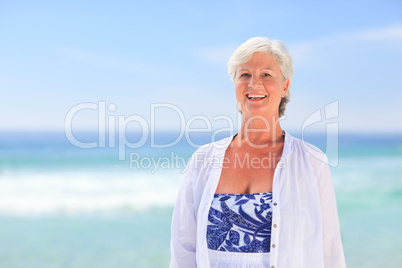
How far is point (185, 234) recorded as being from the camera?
1942mm

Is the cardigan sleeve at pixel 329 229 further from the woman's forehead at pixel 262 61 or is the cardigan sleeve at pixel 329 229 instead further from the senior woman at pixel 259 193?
the woman's forehead at pixel 262 61

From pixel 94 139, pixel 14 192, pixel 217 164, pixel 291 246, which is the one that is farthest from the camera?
pixel 94 139

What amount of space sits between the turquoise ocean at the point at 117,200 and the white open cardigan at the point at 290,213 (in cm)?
369

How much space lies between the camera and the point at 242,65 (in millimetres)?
1896

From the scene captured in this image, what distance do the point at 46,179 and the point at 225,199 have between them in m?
10.9

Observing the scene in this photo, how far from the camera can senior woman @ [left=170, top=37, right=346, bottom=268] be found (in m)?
1.73

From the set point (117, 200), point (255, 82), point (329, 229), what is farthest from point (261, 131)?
point (117, 200)

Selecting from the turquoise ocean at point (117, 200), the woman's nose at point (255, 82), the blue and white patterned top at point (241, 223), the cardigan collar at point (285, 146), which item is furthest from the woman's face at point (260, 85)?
the turquoise ocean at point (117, 200)

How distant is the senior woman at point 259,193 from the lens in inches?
67.9

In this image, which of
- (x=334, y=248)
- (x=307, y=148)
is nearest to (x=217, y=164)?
(x=307, y=148)

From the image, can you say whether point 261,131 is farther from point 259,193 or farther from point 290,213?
point 290,213

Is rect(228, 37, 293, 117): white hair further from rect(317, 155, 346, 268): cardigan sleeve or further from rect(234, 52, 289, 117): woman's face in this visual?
rect(317, 155, 346, 268): cardigan sleeve

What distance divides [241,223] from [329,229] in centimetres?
35

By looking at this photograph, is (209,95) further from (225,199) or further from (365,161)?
(225,199)
